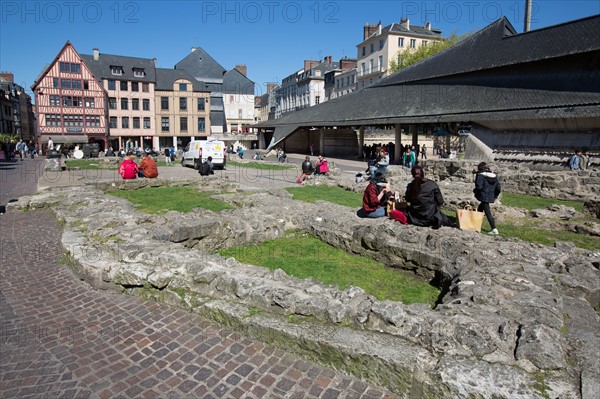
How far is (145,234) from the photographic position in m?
7.82

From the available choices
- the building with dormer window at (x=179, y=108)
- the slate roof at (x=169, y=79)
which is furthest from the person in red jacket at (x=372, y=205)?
the slate roof at (x=169, y=79)

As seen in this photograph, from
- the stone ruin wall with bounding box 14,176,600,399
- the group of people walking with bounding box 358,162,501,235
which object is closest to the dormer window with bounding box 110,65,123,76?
the stone ruin wall with bounding box 14,176,600,399

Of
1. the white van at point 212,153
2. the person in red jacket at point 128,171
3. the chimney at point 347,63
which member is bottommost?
the person in red jacket at point 128,171

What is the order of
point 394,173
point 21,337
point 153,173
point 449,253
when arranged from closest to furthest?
1. point 21,337
2. point 449,253
3. point 153,173
4. point 394,173

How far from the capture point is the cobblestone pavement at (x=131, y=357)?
3.85 meters

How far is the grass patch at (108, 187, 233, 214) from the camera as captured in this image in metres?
12.6

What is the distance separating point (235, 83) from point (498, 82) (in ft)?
190

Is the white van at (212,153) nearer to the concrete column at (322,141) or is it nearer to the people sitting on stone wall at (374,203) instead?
the concrete column at (322,141)

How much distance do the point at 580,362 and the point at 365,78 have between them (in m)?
75.7

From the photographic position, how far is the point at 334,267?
7.43 meters

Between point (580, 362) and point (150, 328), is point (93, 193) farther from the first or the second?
point (580, 362)

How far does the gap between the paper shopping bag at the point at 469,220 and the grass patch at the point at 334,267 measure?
2.56 metres

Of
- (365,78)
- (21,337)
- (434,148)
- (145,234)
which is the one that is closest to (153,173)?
(145,234)

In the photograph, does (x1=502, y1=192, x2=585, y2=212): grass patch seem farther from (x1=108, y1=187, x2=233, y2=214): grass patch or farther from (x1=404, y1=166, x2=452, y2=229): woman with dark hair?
(x1=108, y1=187, x2=233, y2=214): grass patch
